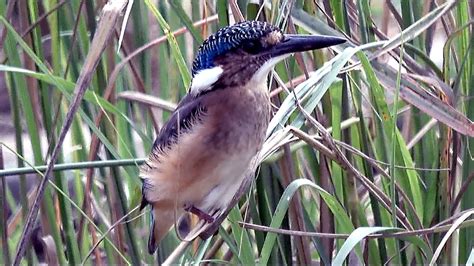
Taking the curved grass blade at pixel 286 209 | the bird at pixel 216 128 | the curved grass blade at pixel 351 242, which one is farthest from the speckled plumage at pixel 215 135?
the curved grass blade at pixel 351 242

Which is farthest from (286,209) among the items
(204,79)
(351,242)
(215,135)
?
(204,79)

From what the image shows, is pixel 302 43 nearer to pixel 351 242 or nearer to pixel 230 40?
pixel 230 40

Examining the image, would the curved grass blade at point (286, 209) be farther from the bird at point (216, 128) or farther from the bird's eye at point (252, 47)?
the bird's eye at point (252, 47)

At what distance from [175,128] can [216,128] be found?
9 cm

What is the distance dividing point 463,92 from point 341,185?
0.94ft

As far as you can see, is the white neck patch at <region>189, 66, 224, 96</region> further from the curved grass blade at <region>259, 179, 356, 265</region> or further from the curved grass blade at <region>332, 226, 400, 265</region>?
the curved grass blade at <region>332, 226, 400, 265</region>

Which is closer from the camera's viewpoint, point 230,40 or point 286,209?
point 286,209

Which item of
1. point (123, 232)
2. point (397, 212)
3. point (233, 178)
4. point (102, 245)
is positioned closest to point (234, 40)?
point (233, 178)

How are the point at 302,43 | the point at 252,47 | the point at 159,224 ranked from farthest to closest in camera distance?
the point at 159,224 → the point at 252,47 → the point at 302,43

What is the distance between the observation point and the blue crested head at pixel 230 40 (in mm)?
1651

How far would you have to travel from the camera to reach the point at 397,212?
1668 millimetres

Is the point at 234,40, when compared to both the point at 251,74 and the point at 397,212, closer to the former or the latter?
the point at 251,74

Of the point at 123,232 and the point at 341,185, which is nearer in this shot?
the point at 341,185

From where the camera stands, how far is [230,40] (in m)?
1.71
